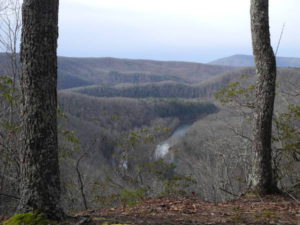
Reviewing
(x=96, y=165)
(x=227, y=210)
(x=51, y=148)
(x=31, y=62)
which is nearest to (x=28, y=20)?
(x=31, y=62)

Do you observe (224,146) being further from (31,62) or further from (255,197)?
(31,62)

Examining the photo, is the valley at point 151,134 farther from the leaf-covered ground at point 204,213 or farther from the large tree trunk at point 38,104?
the large tree trunk at point 38,104

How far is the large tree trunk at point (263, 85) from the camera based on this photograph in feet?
15.9

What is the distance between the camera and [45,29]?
303cm

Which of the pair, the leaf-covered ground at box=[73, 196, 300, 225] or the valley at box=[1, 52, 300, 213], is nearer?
the leaf-covered ground at box=[73, 196, 300, 225]

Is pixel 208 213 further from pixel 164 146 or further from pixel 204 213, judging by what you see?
pixel 164 146

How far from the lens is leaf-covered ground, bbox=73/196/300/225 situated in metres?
3.58

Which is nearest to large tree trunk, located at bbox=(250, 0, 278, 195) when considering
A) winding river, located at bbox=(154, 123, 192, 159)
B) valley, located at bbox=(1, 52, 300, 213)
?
valley, located at bbox=(1, 52, 300, 213)

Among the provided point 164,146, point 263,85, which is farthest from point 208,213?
point 164,146

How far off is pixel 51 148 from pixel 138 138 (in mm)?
Answer: 9113

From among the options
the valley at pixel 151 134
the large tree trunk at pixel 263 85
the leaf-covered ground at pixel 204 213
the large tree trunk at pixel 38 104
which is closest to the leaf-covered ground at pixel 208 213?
the leaf-covered ground at pixel 204 213

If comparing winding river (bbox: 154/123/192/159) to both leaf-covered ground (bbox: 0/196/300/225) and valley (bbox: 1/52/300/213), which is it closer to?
valley (bbox: 1/52/300/213)

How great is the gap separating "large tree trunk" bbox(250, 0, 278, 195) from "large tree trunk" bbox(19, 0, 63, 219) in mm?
3131

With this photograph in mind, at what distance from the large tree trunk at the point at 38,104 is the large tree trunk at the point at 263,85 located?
3131 millimetres
